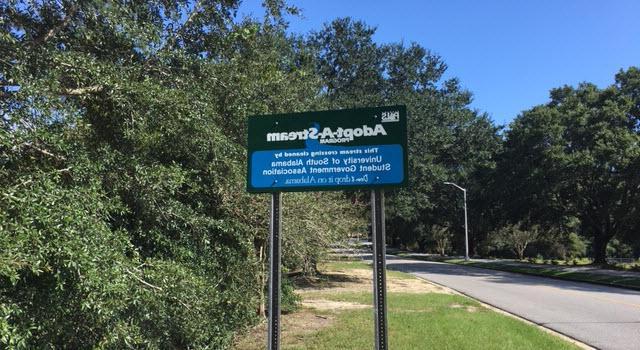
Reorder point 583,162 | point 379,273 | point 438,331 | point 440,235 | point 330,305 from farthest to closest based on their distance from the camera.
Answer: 1. point 440,235
2. point 583,162
3. point 330,305
4. point 438,331
5. point 379,273

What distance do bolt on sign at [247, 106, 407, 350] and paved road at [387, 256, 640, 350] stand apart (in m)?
6.24

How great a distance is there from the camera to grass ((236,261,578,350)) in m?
8.91

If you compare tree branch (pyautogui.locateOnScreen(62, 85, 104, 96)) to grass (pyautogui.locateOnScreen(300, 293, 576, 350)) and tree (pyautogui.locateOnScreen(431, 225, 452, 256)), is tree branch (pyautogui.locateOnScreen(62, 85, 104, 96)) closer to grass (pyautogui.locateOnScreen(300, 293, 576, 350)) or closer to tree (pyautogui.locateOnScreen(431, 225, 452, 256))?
grass (pyautogui.locateOnScreen(300, 293, 576, 350))

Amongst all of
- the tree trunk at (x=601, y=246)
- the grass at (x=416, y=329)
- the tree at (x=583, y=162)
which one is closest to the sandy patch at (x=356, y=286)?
the grass at (x=416, y=329)

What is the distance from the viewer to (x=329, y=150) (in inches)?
206

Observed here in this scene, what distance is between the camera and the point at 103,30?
6.40 meters

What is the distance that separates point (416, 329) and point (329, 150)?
609 centimetres

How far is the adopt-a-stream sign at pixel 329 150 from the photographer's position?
Result: 5082 mm

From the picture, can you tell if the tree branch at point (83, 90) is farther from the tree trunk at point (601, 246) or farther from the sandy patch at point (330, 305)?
the tree trunk at point (601, 246)

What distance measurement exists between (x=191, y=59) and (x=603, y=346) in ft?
26.3

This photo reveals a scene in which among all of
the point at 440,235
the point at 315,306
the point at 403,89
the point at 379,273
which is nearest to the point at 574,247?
the point at 440,235

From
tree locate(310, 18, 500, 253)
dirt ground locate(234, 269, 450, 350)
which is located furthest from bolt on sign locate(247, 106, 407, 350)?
tree locate(310, 18, 500, 253)

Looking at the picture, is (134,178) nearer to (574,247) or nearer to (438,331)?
(438,331)

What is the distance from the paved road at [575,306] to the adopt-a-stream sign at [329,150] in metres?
6.54
